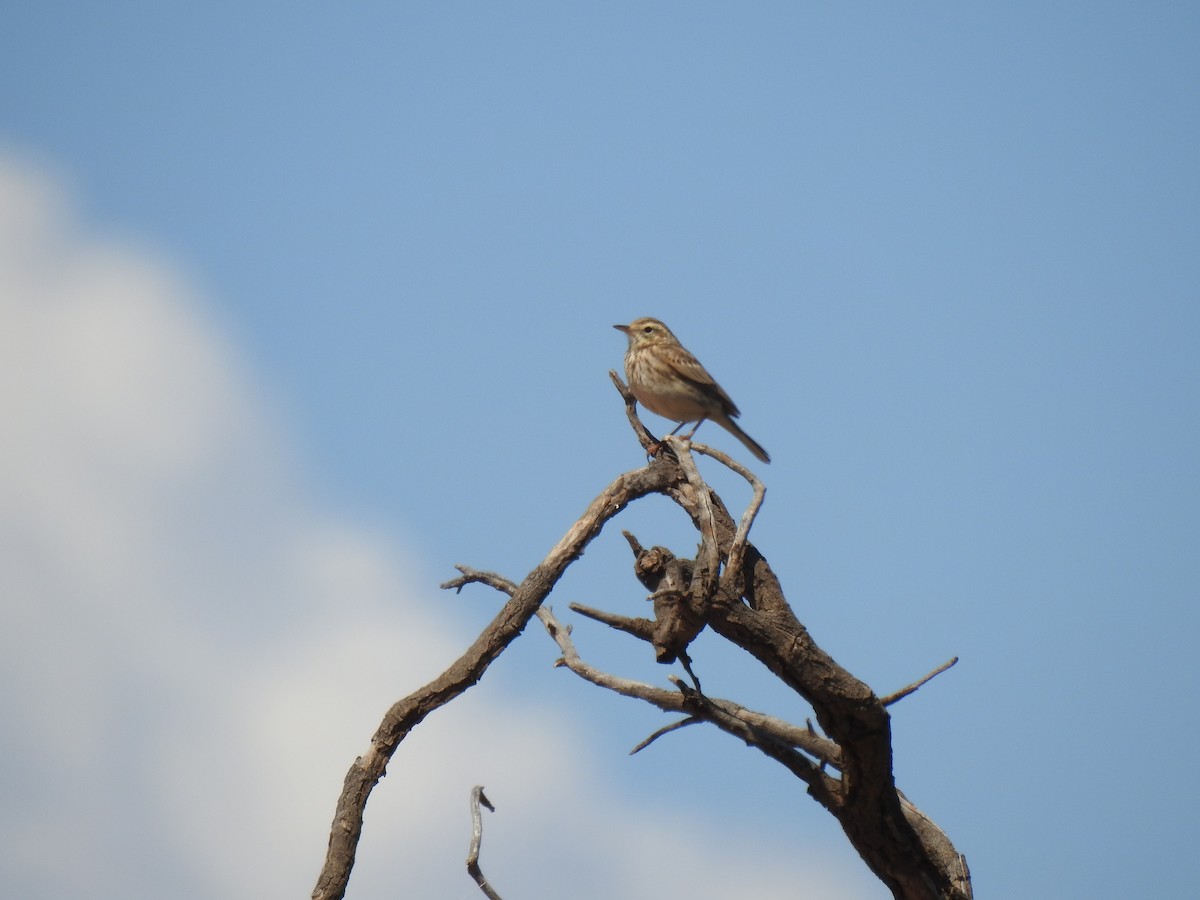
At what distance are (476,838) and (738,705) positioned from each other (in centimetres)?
195

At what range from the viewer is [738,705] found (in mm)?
7258

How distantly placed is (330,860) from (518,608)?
5.64ft

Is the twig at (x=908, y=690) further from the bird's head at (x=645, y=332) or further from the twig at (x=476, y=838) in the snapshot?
the bird's head at (x=645, y=332)

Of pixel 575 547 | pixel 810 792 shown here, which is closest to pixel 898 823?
pixel 810 792

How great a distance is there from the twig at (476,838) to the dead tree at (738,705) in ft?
3.37

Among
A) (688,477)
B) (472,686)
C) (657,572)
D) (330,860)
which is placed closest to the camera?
(330,860)

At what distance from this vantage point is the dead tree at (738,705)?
6793 mm

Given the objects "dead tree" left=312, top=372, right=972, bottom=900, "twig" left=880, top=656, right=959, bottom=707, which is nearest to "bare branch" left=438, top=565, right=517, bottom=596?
"dead tree" left=312, top=372, right=972, bottom=900

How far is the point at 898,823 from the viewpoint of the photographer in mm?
7133

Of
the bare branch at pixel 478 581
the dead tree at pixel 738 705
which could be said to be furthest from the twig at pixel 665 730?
the bare branch at pixel 478 581

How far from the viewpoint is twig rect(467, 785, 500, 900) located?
7.71 meters

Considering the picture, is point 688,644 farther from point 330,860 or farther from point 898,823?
point 330,860

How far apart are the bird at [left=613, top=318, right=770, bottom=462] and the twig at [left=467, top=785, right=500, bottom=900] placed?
14.3ft

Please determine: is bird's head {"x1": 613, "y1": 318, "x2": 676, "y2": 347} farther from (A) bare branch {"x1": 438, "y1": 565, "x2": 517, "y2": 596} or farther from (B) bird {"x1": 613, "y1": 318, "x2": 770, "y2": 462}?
(A) bare branch {"x1": 438, "y1": 565, "x2": 517, "y2": 596}
